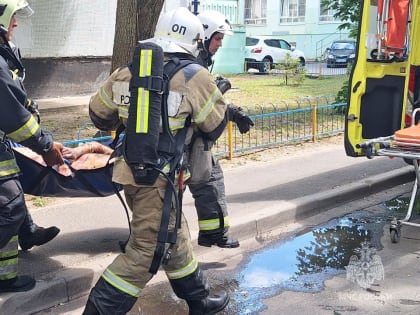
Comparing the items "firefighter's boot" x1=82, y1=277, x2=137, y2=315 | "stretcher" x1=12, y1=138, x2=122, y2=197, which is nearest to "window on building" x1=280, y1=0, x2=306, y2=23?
"stretcher" x1=12, y1=138, x2=122, y2=197

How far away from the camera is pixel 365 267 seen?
4523 mm

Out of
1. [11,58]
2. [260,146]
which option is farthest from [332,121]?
[11,58]

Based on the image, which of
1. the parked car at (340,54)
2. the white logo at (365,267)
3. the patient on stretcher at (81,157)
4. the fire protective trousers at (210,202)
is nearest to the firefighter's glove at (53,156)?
the patient on stretcher at (81,157)

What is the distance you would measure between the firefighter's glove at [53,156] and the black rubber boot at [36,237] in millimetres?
801

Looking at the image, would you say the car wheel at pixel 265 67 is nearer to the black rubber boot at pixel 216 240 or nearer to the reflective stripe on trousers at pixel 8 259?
the black rubber boot at pixel 216 240

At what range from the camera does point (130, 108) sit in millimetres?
3117

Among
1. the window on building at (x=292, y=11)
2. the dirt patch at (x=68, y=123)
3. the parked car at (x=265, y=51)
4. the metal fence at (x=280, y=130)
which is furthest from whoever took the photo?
the window on building at (x=292, y=11)

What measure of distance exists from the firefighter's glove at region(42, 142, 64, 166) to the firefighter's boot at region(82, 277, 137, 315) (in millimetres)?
906

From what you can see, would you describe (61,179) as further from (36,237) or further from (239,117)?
(239,117)

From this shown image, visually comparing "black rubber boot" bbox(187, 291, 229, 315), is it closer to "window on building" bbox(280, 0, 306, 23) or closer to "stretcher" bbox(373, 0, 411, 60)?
"stretcher" bbox(373, 0, 411, 60)

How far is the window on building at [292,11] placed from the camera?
38.0 meters

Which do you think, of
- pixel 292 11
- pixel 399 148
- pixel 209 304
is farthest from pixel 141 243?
pixel 292 11

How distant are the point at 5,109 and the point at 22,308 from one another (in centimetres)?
127

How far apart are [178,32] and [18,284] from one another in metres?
1.87
